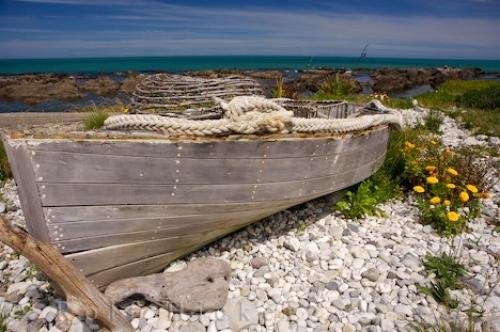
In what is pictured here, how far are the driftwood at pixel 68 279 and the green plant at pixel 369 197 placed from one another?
2.66m

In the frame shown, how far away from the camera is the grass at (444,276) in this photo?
2.88 m

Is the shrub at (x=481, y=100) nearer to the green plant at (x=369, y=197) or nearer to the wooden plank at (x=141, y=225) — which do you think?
the green plant at (x=369, y=197)

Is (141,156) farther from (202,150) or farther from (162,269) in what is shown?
(162,269)

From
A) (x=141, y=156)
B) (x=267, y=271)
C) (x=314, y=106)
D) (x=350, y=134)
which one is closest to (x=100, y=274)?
(x=141, y=156)

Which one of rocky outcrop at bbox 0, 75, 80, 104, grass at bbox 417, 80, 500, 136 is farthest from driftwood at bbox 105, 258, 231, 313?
rocky outcrop at bbox 0, 75, 80, 104

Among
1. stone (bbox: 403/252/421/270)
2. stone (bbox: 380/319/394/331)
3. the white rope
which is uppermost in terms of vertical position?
the white rope

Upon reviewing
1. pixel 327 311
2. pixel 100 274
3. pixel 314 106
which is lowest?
pixel 327 311

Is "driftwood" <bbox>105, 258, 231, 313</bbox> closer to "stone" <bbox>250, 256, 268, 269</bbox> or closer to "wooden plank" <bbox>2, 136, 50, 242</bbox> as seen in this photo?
"stone" <bbox>250, 256, 268, 269</bbox>

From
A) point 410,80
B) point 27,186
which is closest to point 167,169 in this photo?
point 27,186

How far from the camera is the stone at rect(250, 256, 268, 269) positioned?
3.32 m

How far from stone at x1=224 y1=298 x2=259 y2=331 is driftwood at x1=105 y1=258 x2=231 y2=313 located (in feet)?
0.25

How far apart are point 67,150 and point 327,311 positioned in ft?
6.99

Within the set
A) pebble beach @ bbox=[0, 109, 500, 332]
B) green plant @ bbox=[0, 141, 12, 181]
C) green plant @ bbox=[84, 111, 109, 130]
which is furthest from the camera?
green plant @ bbox=[84, 111, 109, 130]

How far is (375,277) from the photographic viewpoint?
10.3 ft
